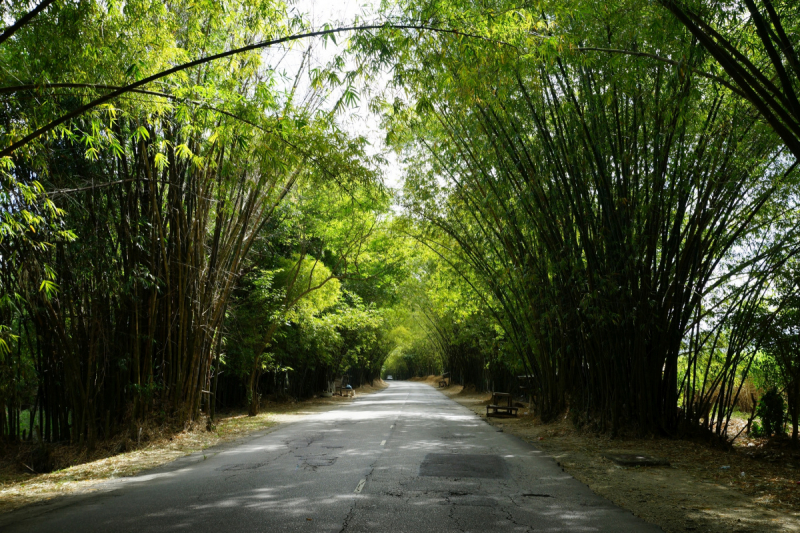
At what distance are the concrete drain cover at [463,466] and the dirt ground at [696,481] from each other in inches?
33.4

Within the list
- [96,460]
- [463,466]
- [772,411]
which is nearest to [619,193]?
[463,466]

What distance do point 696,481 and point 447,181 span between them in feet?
25.3

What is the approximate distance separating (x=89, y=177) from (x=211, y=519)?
5.64 meters

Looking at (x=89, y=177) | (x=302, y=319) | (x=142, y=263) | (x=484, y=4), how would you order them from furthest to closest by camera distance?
(x=302, y=319), (x=142, y=263), (x=89, y=177), (x=484, y=4)

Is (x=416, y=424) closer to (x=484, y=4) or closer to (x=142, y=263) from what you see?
(x=142, y=263)

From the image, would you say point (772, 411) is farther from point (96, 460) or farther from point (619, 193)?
point (96, 460)

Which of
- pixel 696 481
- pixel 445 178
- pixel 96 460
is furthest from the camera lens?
pixel 445 178

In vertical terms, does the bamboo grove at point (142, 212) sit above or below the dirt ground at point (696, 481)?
above

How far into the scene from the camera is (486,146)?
29.2 feet

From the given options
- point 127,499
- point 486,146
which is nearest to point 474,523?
point 127,499

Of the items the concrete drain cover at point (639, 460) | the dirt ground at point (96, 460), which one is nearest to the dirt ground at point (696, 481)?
the concrete drain cover at point (639, 460)

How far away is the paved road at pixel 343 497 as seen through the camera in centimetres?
401

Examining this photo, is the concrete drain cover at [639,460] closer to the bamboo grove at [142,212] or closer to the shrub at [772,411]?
the shrub at [772,411]

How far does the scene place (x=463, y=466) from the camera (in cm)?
657
